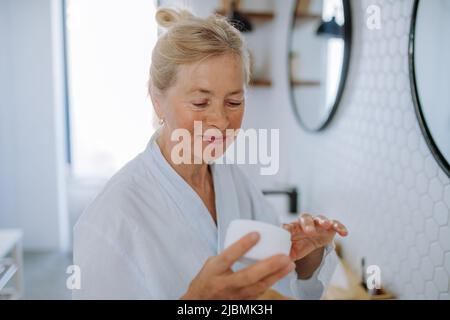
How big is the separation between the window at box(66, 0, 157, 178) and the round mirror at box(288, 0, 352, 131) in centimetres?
44

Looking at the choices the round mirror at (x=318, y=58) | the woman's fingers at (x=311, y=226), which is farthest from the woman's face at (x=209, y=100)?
the round mirror at (x=318, y=58)

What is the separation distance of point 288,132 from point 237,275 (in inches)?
30.8

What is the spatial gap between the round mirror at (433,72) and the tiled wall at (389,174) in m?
0.03

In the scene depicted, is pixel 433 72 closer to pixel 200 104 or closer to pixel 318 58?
pixel 200 104

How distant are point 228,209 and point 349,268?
0.38 m

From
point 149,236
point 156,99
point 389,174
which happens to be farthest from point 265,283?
point 389,174

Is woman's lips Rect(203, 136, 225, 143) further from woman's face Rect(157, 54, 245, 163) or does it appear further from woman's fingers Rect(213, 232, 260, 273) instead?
woman's fingers Rect(213, 232, 260, 273)

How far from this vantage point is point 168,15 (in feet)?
1.53

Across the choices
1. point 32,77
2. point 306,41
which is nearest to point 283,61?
point 306,41

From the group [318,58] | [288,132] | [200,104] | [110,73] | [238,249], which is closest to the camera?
[238,249]

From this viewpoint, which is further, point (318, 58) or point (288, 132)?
point (288, 132)

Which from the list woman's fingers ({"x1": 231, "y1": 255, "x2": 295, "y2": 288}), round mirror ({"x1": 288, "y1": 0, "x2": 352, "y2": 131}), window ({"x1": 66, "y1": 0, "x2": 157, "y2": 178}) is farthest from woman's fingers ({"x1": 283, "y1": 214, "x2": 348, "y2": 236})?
round mirror ({"x1": 288, "y1": 0, "x2": 352, "y2": 131})
